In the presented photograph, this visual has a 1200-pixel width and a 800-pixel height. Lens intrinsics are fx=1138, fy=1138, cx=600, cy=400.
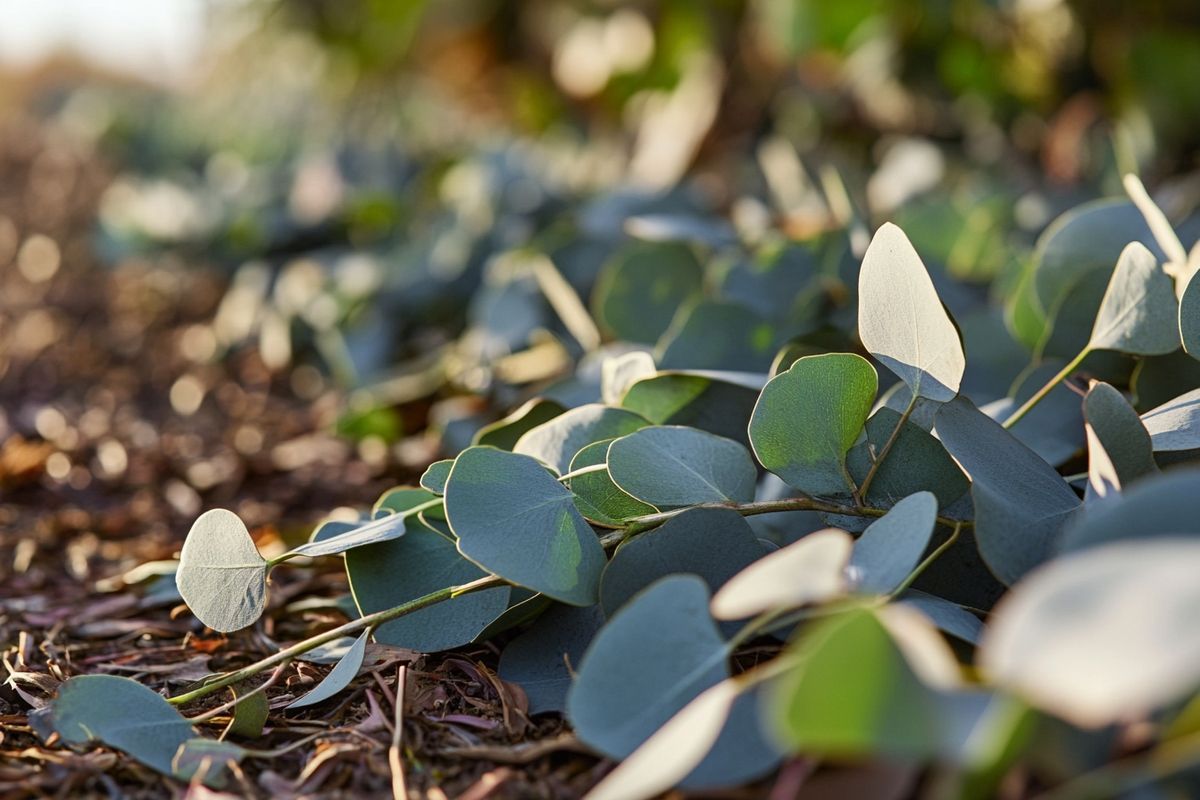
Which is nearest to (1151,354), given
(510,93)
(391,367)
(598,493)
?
(598,493)

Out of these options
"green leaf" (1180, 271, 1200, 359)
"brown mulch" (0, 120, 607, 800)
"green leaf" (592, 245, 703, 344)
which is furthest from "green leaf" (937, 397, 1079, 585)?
"green leaf" (592, 245, 703, 344)

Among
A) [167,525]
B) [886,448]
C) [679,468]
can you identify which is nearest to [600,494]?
[679,468]

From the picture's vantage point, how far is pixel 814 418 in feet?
1.83

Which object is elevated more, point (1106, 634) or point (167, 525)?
point (1106, 634)

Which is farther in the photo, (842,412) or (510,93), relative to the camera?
(510,93)

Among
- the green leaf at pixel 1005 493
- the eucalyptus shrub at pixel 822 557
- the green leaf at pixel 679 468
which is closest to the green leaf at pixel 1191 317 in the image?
the eucalyptus shrub at pixel 822 557

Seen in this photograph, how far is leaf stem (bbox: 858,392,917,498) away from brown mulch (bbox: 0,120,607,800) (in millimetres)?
189

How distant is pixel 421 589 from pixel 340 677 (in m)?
0.07

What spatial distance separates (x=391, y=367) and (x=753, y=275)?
54cm

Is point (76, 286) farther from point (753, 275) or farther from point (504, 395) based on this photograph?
point (753, 275)

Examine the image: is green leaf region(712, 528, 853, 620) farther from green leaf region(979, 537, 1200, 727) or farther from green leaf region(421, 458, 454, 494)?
green leaf region(421, 458, 454, 494)

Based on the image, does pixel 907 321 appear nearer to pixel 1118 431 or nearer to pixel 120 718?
pixel 1118 431

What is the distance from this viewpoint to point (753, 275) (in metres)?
0.98

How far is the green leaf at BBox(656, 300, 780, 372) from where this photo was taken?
0.82 m
